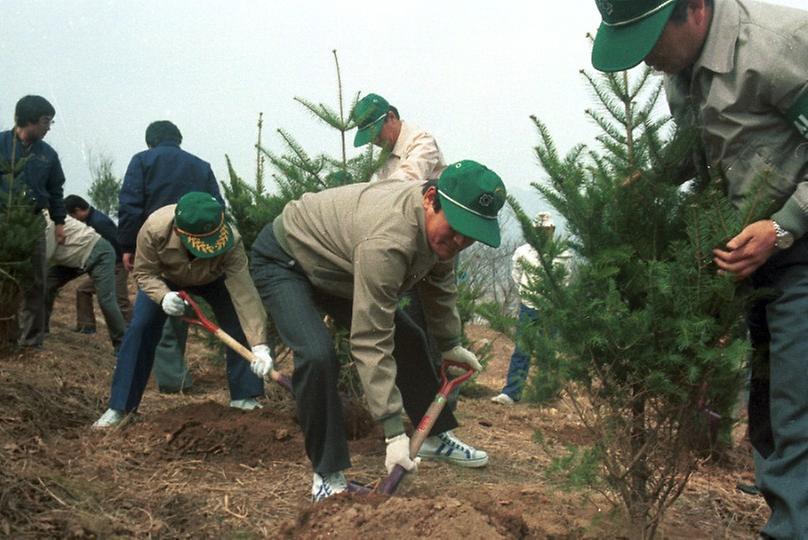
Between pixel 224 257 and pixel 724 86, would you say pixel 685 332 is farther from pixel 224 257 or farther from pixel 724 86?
pixel 224 257

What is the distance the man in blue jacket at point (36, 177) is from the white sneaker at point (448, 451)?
13.3 ft

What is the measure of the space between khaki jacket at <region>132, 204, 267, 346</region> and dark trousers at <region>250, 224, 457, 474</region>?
2.33 ft

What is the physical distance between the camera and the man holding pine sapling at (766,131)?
8.33 feet

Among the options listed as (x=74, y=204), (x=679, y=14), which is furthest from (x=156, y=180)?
(x=679, y=14)

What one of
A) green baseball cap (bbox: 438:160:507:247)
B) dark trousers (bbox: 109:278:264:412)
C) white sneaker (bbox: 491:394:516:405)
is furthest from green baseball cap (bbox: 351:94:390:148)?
white sneaker (bbox: 491:394:516:405)

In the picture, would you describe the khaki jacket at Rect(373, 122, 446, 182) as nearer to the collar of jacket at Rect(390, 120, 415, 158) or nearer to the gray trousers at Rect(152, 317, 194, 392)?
the collar of jacket at Rect(390, 120, 415, 158)

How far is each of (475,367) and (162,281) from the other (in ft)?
6.29

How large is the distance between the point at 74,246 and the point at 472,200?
6.20 m

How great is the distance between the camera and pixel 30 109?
687 cm

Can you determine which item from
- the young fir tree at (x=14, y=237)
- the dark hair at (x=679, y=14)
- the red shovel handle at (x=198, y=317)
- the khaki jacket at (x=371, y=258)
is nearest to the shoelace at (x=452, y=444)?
the khaki jacket at (x=371, y=258)

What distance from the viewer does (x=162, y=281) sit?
498cm

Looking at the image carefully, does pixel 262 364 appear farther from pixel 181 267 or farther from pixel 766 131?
pixel 766 131

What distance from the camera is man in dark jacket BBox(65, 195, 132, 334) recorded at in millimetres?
9461

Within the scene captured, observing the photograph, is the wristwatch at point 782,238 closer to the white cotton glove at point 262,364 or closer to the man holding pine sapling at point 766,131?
→ the man holding pine sapling at point 766,131
